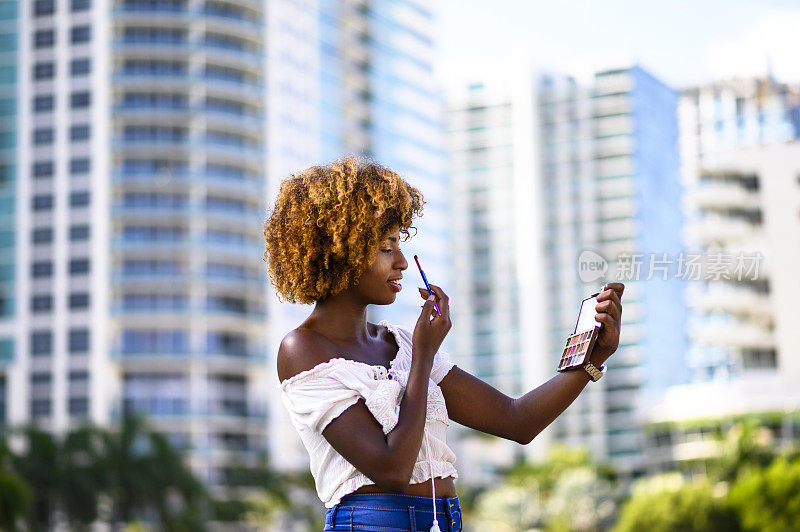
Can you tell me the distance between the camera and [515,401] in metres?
2.89

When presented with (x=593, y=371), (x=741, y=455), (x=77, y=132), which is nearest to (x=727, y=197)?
(x=741, y=455)

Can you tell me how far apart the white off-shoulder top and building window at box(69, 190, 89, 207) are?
6728 centimetres

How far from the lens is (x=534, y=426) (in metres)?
2.90

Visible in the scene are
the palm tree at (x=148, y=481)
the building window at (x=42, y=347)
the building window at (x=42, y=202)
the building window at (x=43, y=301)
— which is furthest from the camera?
the building window at (x=42, y=202)

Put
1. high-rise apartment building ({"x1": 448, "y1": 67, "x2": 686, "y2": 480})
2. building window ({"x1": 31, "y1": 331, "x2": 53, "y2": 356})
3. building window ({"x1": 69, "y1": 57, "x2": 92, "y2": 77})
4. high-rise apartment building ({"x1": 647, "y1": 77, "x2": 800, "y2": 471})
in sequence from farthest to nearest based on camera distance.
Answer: high-rise apartment building ({"x1": 448, "y1": 67, "x2": 686, "y2": 480}) → building window ({"x1": 69, "y1": 57, "x2": 92, "y2": 77}) → building window ({"x1": 31, "y1": 331, "x2": 53, "y2": 356}) → high-rise apartment building ({"x1": 647, "y1": 77, "x2": 800, "y2": 471})

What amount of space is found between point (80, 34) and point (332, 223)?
7041cm

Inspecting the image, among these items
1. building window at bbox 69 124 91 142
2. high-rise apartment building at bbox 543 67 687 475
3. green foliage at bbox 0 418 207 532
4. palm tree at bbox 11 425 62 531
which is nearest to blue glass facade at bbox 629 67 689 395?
high-rise apartment building at bbox 543 67 687 475

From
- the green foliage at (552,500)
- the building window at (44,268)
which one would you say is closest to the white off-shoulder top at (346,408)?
the green foliage at (552,500)

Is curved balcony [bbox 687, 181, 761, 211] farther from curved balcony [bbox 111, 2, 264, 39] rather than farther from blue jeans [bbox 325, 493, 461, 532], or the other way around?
blue jeans [bbox 325, 493, 461, 532]

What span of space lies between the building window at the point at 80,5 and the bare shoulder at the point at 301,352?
7074 centimetres

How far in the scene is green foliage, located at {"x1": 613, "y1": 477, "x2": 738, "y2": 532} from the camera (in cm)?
4159

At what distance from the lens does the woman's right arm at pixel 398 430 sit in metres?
2.56

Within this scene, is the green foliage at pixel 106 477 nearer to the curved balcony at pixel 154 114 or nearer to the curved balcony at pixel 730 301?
the curved balcony at pixel 154 114

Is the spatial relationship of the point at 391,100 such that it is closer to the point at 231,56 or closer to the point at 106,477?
the point at 231,56
